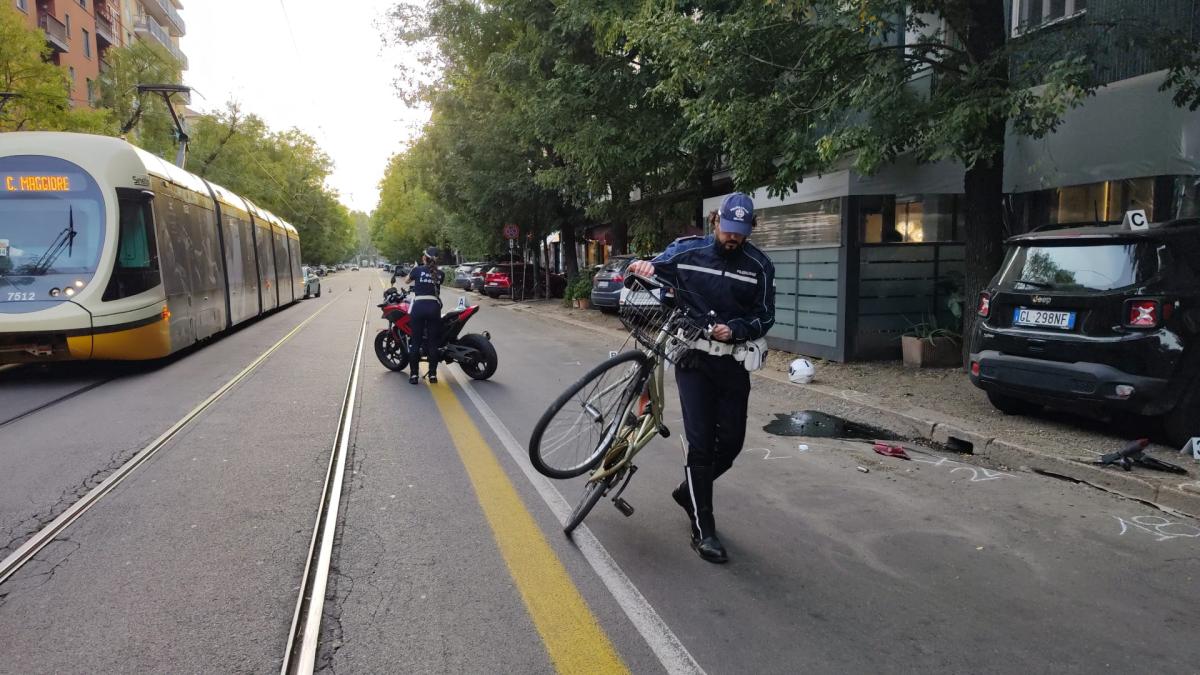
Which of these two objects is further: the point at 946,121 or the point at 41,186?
the point at 41,186

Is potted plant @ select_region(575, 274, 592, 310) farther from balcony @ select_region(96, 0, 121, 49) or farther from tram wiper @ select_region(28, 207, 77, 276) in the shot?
balcony @ select_region(96, 0, 121, 49)

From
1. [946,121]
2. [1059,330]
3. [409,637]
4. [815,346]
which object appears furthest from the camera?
[815,346]

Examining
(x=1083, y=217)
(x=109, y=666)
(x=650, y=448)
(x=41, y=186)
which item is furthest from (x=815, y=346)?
(x=41, y=186)

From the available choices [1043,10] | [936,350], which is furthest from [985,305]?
[1043,10]

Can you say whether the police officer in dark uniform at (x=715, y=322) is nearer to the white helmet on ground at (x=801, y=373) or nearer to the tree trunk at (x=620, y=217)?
the white helmet on ground at (x=801, y=373)

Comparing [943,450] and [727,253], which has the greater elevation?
[727,253]

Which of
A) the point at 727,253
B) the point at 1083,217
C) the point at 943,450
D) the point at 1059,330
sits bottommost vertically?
the point at 943,450

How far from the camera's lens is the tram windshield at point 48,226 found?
945cm

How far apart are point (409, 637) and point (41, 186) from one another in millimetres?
9647

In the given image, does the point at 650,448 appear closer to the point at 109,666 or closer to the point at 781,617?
the point at 781,617

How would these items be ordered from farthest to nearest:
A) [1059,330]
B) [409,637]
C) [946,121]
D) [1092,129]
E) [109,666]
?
[1092,129] → [946,121] → [1059,330] → [409,637] → [109,666]

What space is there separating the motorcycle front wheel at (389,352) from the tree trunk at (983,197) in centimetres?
745

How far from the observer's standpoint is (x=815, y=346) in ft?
37.2

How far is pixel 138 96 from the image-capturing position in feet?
90.4
